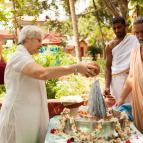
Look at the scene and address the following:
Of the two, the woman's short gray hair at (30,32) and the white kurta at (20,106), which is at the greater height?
the woman's short gray hair at (30,32)

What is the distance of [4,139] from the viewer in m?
3.05

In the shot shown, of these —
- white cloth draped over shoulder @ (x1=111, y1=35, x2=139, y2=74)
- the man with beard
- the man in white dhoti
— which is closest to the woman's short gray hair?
the man with beard

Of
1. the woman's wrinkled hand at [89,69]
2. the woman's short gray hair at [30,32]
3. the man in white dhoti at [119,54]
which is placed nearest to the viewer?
the woman's wrinkled hand at [89,69]

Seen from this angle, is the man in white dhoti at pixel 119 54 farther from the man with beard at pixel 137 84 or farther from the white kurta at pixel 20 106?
the white kurta at pixel 20 106

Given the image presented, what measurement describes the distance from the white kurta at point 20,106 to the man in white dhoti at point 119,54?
1654 millimetres

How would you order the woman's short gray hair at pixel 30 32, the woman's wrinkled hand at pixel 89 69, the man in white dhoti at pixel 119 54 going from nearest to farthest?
the woman's wrinkled hand at pixel 89 69
the woman's short gray hair at pixel 30 32
the man in white dhoti at pixel 119 54

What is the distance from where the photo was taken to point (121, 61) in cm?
453

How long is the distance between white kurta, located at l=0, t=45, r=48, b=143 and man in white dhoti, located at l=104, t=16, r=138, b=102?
165 centimetres

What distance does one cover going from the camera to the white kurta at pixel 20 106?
2980 millimetres

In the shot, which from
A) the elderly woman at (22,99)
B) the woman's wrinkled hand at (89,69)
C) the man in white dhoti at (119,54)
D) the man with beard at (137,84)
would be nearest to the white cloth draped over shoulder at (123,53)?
the man in white dhoti at (119,54)

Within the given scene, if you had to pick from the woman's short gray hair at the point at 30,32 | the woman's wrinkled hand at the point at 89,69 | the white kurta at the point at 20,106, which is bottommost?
the white kurta at the point at 20,106

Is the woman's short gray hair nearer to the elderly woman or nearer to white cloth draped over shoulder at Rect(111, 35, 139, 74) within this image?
the elderly woman

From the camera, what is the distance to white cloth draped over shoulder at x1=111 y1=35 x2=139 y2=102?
446 centimetres

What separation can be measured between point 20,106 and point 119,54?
195 centimetres
